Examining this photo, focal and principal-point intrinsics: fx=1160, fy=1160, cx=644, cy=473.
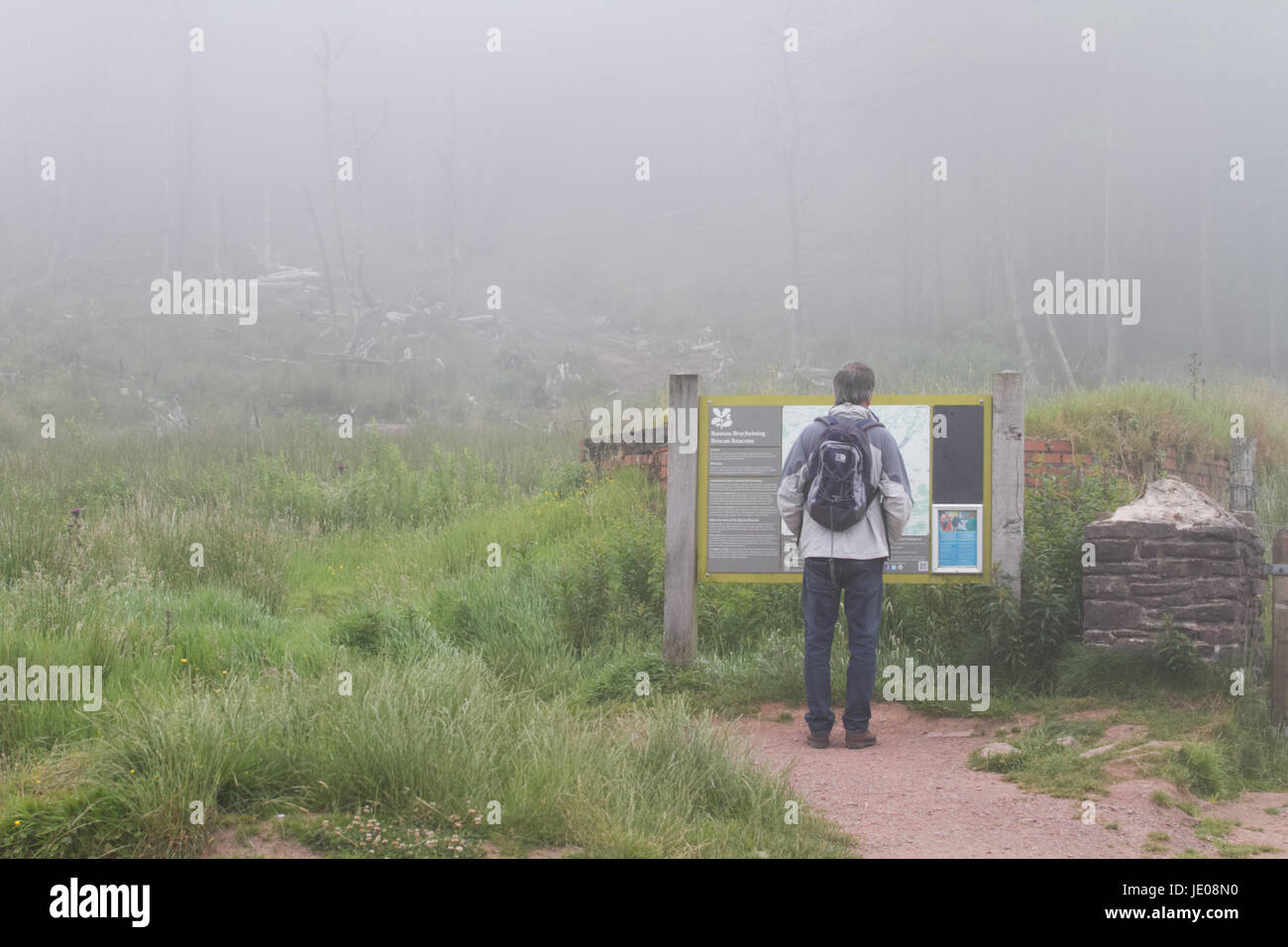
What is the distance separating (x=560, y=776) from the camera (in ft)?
15.4

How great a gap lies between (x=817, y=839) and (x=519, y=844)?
1.23 meters

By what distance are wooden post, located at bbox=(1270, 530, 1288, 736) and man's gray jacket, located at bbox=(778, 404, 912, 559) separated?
2097 millimetres

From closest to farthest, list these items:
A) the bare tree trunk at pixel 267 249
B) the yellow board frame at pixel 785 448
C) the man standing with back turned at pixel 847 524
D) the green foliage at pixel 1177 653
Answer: the man standing with back turned at pixel 847 524 → the green foliage at pixel 1177 653 → the yellow board frame at pixel 785 448 → the bare tree trunk at pixel 267 249

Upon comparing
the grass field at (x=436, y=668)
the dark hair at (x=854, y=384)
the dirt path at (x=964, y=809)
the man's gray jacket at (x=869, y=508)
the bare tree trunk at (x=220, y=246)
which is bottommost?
the dirt path at (x=964, y=809)

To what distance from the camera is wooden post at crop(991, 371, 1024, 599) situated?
801cm

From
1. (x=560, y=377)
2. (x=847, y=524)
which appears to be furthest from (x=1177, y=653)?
(x=560, y=377)

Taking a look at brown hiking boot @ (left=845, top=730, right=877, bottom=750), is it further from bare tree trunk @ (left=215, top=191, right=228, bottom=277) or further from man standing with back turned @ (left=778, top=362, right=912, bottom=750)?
bare tree trunk @ (left=215, top=191, right=228, bottom=277)

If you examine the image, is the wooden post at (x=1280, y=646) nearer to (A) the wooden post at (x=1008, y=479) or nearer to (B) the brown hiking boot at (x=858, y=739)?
(A) the wooden post at (x=1008, y=479)

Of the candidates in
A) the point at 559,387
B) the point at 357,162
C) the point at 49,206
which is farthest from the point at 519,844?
the point at 49,206

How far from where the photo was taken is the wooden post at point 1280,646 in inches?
258

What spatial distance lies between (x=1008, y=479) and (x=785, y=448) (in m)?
1.56

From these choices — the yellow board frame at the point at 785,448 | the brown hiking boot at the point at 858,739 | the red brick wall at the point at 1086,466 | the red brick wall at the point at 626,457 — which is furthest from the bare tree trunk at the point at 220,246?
the brown hiking boot at the point at 858,739
